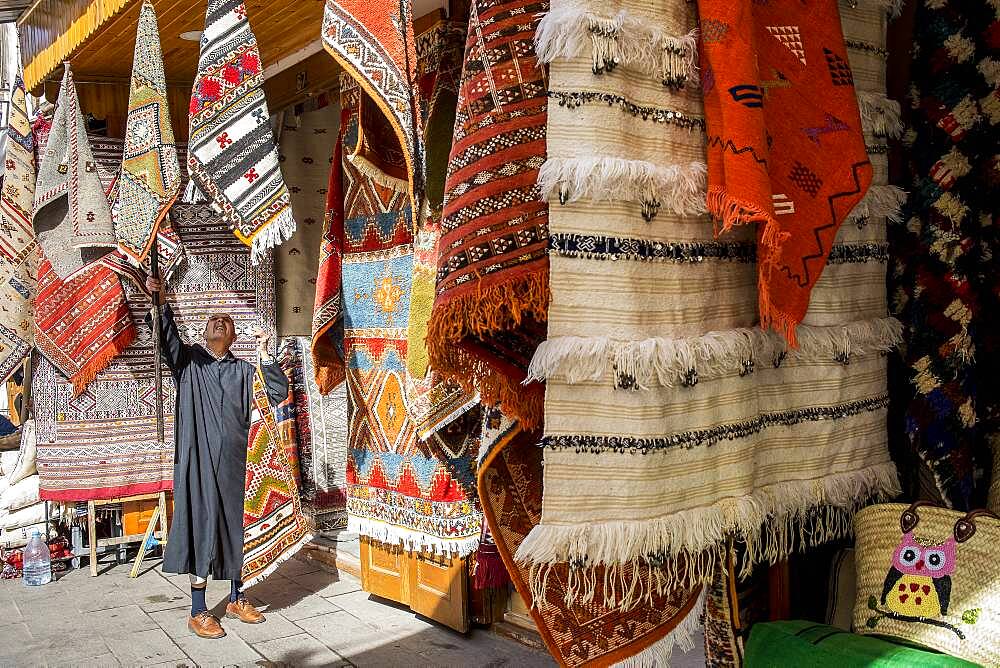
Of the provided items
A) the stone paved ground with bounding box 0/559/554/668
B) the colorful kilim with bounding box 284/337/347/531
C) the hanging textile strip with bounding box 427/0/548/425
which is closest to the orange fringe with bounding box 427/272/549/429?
the hanging textile strip with bounding box 427/0/548/425

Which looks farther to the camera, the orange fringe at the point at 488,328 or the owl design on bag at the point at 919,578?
the owl design on bag at the point at 919,578

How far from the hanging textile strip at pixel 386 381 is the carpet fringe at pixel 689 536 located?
2314mm

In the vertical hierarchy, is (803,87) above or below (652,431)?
above

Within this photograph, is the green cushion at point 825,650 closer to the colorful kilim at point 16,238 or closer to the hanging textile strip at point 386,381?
the hanging textile strip at point 386,381

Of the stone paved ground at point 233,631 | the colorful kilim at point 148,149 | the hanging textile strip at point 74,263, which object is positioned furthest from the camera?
the hanging textile strip at point 74,263

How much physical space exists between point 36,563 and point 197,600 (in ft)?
6.11

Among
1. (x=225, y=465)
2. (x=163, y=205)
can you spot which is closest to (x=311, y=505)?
(x=225, y=465)

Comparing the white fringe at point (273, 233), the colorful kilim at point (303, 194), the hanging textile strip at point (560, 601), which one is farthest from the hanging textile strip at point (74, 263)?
the hanging textile strip at point (560, 601)

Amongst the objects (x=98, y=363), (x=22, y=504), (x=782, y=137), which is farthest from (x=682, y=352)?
(x=22, y=504)

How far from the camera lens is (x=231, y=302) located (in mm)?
5785

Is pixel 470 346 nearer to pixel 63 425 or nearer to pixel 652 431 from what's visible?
pixel 652 431

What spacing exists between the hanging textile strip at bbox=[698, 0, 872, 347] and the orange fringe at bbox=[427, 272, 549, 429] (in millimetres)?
361

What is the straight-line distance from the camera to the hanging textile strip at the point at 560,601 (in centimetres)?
166

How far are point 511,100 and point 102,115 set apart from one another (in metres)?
5.30
